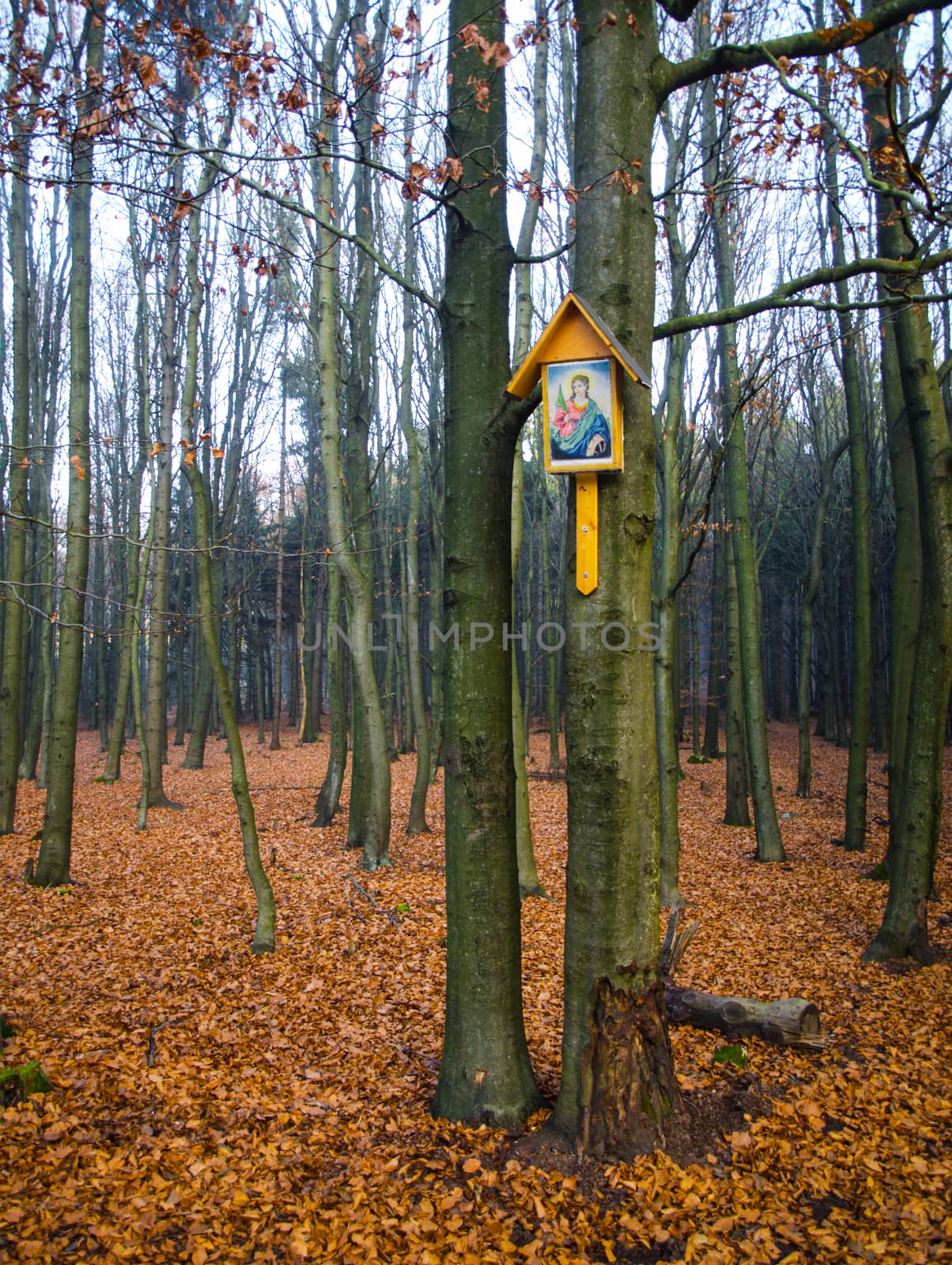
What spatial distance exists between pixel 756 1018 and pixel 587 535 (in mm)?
2874

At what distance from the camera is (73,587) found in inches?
280

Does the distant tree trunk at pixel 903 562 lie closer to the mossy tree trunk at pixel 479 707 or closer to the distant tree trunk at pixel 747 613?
the distant tree trunk at pixel 747 613

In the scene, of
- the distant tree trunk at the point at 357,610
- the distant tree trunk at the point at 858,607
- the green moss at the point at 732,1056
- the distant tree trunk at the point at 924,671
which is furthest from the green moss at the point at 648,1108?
the distant tree trunk at the point at 858,607

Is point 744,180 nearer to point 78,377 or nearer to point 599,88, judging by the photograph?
point 599,88

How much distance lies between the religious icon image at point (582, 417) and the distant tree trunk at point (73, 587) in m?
5.39

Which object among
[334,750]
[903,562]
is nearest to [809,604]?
[903,562]

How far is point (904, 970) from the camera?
17.1ft

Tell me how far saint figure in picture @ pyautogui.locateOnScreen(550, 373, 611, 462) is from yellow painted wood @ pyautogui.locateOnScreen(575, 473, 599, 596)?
10cm

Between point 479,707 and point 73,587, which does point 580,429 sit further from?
point 73,587

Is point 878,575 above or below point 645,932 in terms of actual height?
above

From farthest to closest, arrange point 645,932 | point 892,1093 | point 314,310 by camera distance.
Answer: point 314,310
point 892,1093
point 645,932

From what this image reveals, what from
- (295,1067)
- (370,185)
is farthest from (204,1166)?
(370,185)

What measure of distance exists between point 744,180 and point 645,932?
3712 millimetres

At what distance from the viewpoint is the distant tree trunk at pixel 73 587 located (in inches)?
287
